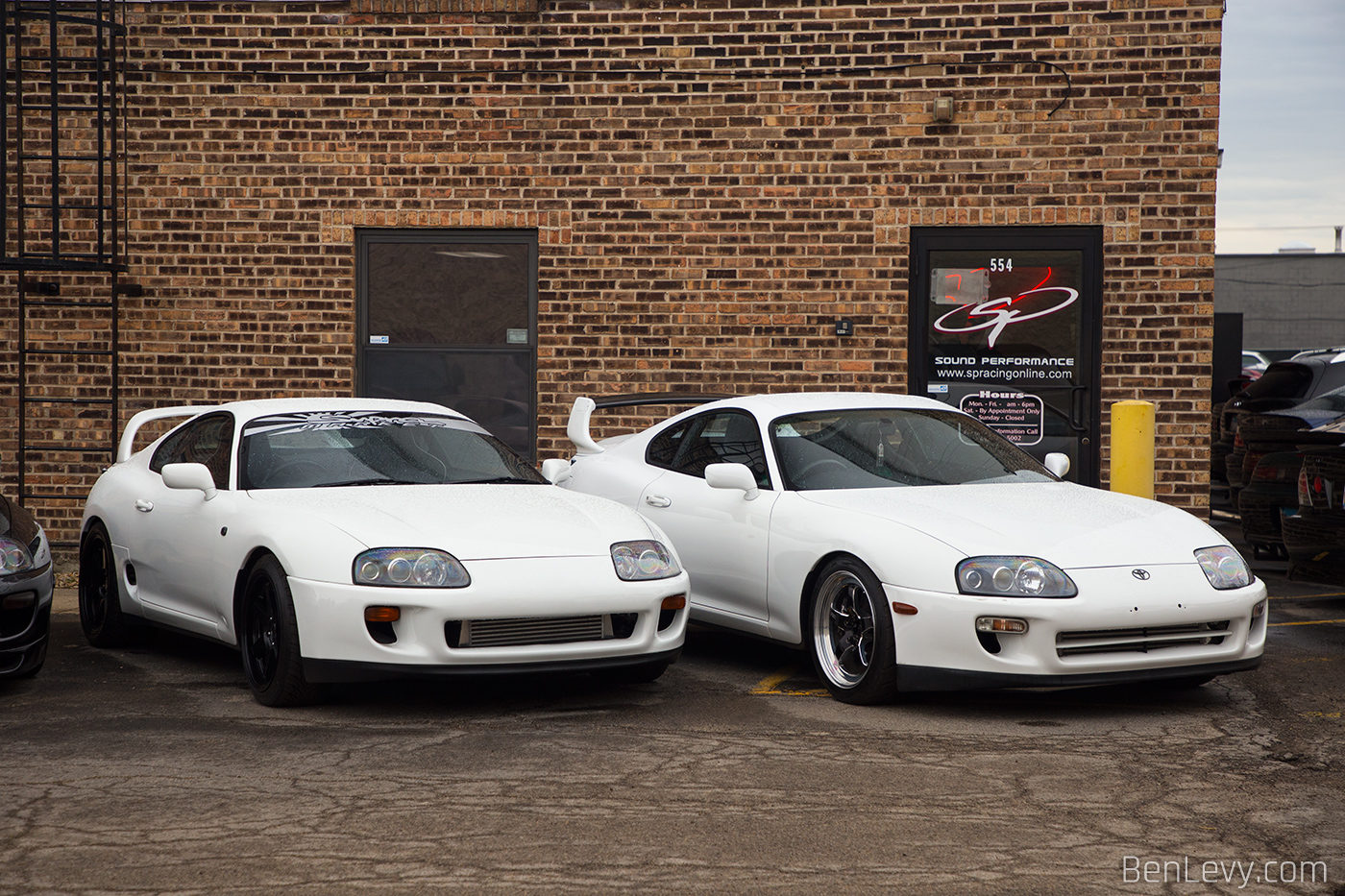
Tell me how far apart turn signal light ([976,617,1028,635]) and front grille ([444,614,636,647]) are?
1468 mm

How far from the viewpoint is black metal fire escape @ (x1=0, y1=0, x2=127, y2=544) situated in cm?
1105

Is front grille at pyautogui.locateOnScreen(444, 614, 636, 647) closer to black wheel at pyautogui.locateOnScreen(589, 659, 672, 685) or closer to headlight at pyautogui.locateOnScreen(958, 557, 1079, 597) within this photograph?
black wheel at pyautogui.locateOnScreen(589, 659, 672, 685)

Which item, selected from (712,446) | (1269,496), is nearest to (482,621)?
(712,446)

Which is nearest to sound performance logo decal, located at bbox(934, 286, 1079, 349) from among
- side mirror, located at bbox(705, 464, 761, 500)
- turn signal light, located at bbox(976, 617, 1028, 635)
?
side mirror, located at bbox(705, 464, 761, 500)

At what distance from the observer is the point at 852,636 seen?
20.3ft

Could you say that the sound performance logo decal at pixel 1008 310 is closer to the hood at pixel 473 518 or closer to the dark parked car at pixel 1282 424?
the dark parked car at pixel 1282 424

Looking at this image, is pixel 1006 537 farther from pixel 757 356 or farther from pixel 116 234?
pixel 116 234

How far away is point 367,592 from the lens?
5.59 m

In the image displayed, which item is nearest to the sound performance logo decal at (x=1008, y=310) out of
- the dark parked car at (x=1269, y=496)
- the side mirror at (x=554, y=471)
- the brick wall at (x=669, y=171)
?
the brick wall at (x=669, y=171)

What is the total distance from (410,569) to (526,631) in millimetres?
518

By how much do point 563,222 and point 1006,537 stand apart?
6021 mm

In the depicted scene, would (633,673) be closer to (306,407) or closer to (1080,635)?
(1080,635)

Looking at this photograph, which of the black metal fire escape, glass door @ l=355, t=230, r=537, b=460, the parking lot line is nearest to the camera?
the parking lot line

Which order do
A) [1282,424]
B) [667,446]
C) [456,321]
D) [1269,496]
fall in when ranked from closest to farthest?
1. [667,446]
2. [1269,496]
3. [1282,424]
4. [456,321]
